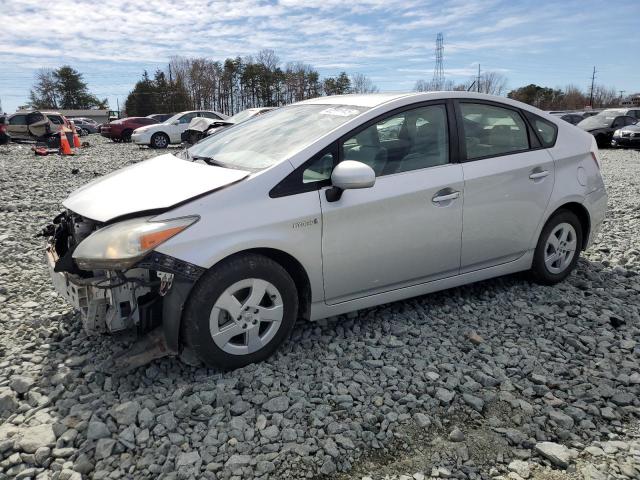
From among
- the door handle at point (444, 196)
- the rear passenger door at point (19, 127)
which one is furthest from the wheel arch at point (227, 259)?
the rear passenger door at point (19, 127)

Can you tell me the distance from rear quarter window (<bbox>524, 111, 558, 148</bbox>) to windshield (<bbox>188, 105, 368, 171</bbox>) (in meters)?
1.63

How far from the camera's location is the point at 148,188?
129 inches

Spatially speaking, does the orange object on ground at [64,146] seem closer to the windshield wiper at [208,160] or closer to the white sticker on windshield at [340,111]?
the windshield wiper at [208,160]

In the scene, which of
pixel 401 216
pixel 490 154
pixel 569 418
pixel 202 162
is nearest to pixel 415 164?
pixel 401 216

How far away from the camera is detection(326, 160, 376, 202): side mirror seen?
315 centimetres

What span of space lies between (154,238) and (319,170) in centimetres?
111

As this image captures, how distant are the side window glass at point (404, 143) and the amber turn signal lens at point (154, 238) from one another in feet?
4.09

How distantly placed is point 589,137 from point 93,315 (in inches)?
169

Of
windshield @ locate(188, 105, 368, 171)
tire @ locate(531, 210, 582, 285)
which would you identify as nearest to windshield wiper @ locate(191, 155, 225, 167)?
windshield @ locate(188, 105, 368, 171)

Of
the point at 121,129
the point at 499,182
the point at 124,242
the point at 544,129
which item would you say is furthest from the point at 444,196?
the point at 121,129

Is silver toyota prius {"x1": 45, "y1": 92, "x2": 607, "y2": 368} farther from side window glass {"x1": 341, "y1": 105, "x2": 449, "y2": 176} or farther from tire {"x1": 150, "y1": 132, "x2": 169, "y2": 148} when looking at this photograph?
tire {"x1": 150, "y1": 132, "x2": 169, "y2": 148}

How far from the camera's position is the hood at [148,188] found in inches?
120

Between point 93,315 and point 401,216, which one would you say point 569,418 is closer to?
point 401,216

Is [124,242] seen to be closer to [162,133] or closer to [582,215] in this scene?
[582,215]
